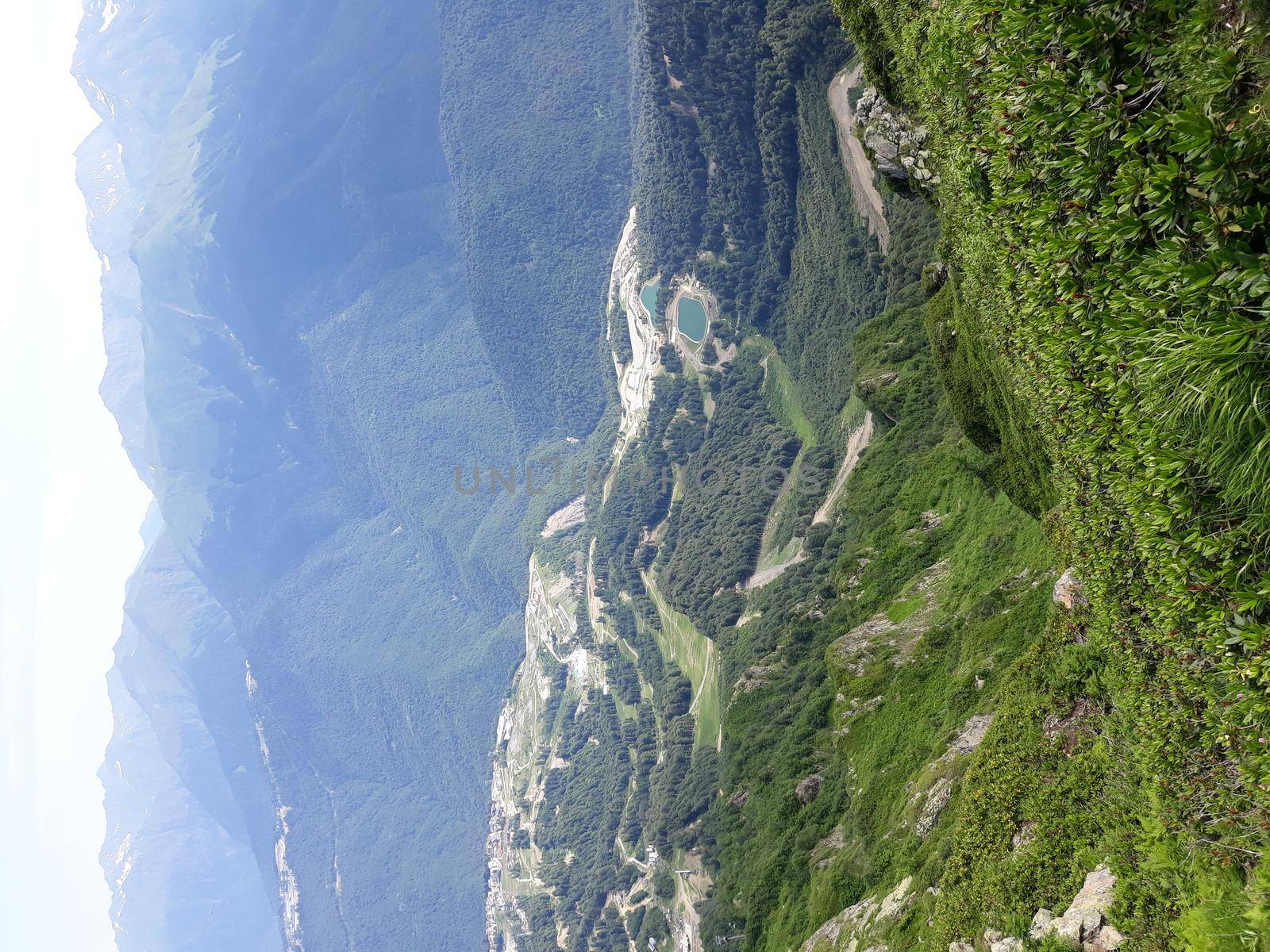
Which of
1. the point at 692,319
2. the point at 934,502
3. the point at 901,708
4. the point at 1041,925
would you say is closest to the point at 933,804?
the point at 901,708

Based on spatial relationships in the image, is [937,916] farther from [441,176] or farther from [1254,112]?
[441,176]

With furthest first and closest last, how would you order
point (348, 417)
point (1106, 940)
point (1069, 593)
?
1. point (348, 417)
2. point (1069, 593)
3. point (1106, 940)

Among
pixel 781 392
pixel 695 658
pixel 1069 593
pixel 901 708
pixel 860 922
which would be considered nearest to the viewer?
pixel 1069 593

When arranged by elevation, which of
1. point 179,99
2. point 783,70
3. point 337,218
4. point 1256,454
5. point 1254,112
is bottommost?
point 1256,454

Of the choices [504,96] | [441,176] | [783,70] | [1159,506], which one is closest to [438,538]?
[441,176]

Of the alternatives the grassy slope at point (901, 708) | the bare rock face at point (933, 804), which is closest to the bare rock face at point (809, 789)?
the grassy slope at point (901, 708)

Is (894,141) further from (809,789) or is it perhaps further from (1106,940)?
(809,789)

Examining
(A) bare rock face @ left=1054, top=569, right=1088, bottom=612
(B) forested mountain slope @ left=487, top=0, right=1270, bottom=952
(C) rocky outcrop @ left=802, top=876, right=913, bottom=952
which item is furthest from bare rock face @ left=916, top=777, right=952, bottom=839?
(A) bare rock face @ left=1054, top=569, right=1088, bottom=612

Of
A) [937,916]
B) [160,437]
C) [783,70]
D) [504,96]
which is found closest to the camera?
[937,916]
